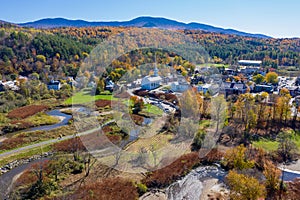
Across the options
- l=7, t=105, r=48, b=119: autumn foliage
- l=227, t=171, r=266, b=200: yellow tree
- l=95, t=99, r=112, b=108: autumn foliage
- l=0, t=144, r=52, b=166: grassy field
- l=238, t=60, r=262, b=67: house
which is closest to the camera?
l=227, t=171, r=266, b=200: yellow tree

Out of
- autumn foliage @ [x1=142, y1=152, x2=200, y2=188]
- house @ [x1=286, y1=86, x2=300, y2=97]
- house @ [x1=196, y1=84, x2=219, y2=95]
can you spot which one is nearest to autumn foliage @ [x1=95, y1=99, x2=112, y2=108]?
house @ [x1=196, y1=84, x2=219, y2=95]

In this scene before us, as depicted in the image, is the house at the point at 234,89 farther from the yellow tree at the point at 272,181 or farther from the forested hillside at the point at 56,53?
the yellow tree at the point at 272,181

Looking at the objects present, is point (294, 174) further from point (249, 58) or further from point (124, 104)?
point (249, 58)

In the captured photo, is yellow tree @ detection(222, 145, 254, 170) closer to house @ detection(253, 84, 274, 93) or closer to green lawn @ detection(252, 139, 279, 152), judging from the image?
Result: green lawn @ detection(252, 139, 279, 152)

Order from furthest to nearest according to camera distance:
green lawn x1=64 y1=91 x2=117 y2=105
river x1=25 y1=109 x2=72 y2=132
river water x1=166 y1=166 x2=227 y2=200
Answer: green lawn x1=64 y1=91 x2=117 y2=105 < river x1=25 y1=109 x2=72 y2=132 < river water x1=166 y1=166 x2=227 y2=200

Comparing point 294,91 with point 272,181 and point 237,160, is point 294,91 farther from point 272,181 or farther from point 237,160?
point 272,181

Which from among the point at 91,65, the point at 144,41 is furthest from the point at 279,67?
the point at 144,41

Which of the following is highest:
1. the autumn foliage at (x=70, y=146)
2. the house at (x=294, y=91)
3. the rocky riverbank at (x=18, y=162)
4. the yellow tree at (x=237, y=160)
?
the house at (x=294, y=91)

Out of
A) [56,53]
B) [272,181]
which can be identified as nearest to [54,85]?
[56,53]

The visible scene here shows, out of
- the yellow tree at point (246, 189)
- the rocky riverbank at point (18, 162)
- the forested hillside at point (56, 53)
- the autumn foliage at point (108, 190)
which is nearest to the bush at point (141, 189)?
the autumn foliage at point (108, 190)
